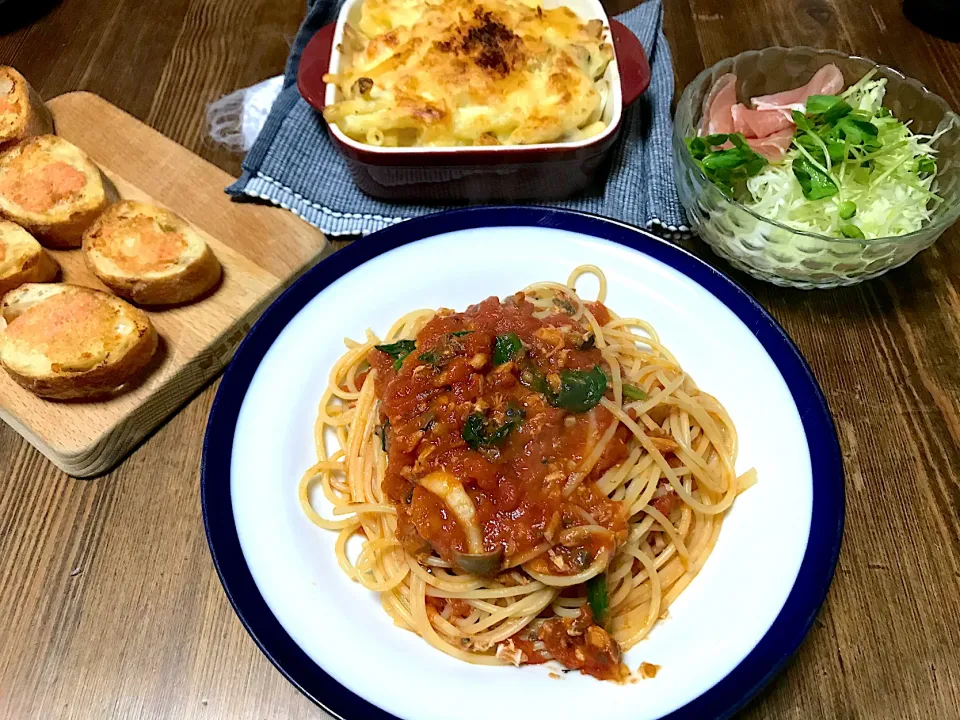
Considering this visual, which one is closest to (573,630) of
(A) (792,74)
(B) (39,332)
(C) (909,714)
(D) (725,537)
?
(D) (725,537)

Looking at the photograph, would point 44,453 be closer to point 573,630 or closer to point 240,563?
point 240,563

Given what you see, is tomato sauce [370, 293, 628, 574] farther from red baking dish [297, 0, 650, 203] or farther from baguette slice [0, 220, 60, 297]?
baguette slice [0, 220, 60, 297]

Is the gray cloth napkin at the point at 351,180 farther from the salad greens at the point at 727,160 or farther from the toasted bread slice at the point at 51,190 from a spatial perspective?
the toasted bread slice at the point at 51,190

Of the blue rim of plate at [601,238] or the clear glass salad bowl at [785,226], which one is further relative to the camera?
the clear glass salad bowl at [785,226]

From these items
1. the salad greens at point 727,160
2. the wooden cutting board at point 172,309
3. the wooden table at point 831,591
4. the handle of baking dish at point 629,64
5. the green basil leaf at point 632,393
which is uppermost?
the handle of baking dish at point 629,64

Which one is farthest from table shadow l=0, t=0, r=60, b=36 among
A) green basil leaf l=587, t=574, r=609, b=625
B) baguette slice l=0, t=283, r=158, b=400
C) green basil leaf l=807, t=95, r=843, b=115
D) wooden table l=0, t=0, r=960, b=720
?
green basil leaf l=587, t=574, r=609, b=625

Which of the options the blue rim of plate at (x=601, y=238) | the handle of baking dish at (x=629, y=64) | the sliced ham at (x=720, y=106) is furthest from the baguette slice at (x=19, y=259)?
the sliced ham at (x=720, y=106)
